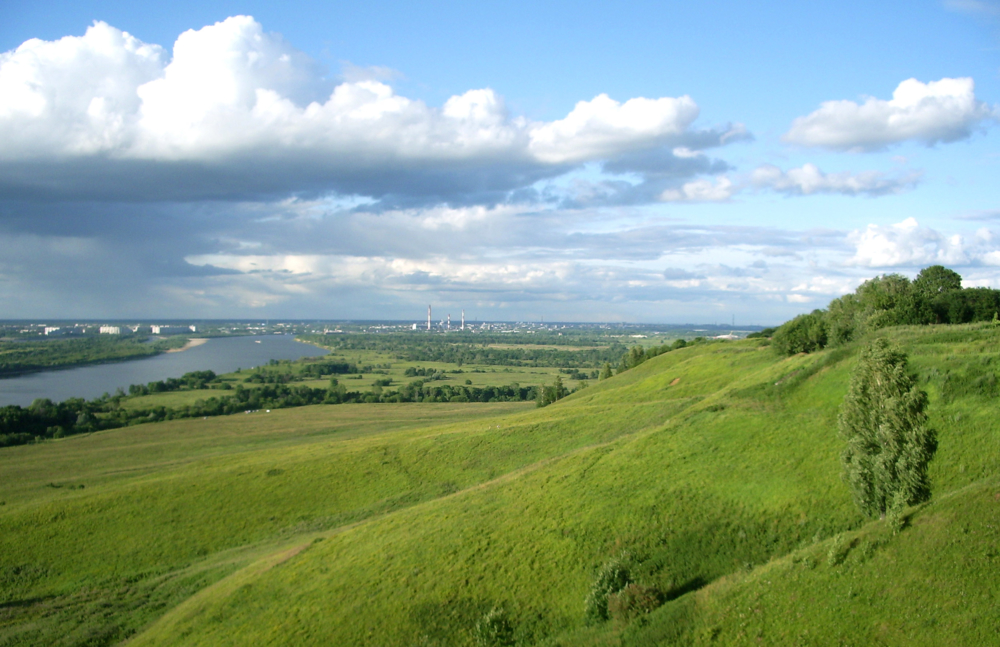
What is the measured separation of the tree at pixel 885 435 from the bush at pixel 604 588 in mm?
9131

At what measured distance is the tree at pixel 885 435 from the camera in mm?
19531

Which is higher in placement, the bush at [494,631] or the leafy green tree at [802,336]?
the leafy green tree at [802,336]

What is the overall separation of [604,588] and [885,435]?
11.3 m

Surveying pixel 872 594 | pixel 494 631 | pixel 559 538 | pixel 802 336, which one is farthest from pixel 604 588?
pixel 802 336

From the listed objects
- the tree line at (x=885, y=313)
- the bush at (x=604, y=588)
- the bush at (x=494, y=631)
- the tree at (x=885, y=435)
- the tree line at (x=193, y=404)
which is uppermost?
the tree line at (x=885, y=313)

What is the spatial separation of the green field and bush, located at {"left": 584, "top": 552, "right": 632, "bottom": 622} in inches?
31.8

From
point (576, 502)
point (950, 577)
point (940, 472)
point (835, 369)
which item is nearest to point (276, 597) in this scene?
point (576, 502)

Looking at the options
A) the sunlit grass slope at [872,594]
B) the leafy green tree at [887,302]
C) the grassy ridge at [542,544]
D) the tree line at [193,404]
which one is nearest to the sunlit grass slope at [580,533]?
the grassy ridge at [542,544]

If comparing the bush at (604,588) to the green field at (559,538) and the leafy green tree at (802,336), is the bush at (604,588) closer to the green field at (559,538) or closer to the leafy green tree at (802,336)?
the green field at (559,538)

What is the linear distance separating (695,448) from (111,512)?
41.5 meters

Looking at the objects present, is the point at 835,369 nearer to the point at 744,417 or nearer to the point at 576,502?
the point at 744,417

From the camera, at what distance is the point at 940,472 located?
24484 mm

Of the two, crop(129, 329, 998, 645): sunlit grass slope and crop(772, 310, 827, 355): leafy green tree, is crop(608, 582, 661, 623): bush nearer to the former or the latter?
crop(129, 329, 998, 645): sunlit grass slope

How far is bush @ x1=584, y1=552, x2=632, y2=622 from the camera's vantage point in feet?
69.4
